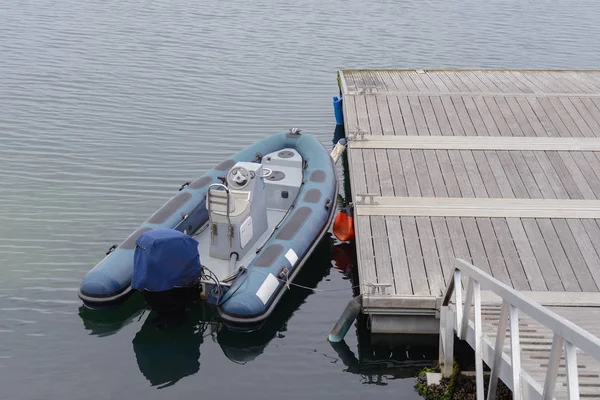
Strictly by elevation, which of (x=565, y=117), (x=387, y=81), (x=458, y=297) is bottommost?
(x=387, y=81)

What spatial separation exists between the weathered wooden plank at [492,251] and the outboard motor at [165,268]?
11.4 ft

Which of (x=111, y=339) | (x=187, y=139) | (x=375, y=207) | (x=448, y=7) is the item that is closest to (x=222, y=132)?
(x=187, y=139)

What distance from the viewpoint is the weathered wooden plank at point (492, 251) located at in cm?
855

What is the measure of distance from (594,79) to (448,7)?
1274cm

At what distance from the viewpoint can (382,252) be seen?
357 inches

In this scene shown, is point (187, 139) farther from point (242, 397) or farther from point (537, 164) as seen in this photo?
point (242, 397)

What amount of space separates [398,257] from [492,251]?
1.17m

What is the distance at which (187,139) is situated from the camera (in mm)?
15242

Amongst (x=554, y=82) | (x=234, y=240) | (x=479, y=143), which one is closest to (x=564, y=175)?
(x=479, y=143)

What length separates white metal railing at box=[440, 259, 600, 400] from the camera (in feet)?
14.4

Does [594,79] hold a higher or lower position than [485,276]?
lower

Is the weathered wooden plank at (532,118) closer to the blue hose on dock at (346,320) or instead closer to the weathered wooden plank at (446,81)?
the weathered wooden plank at (446,81)

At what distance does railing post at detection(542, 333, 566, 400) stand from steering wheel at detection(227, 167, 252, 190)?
18.5 ft

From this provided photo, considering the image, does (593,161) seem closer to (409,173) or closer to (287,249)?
(409,173)
